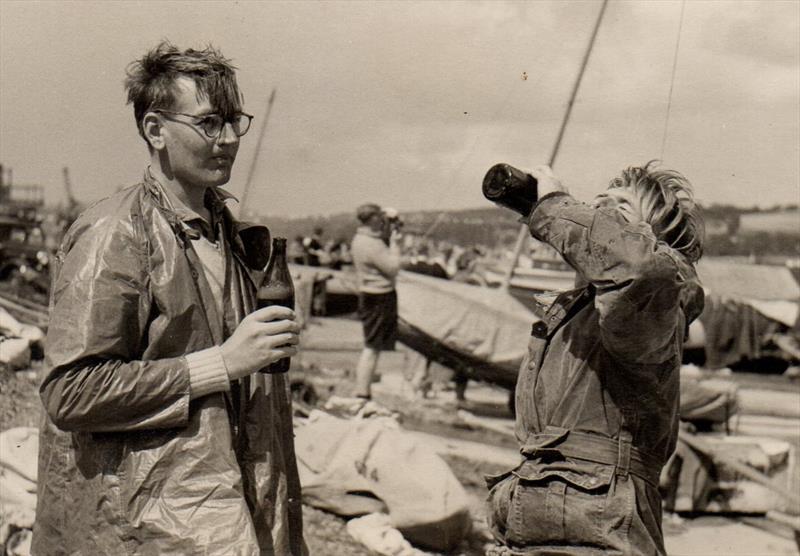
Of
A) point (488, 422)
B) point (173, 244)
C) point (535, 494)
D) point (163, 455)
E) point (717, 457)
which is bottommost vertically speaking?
point (488, 422)

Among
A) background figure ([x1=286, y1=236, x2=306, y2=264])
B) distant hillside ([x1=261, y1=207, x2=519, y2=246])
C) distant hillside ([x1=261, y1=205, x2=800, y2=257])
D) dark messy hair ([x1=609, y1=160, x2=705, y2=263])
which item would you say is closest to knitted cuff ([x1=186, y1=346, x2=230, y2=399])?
dark messy hair ([x1=609, y1=160, x2=705, y2=263])

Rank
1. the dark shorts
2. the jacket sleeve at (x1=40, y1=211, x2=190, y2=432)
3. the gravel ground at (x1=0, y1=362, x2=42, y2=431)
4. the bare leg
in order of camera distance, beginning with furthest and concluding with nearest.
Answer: the dark shorts, the bare leg, the gravel ground at (x1=0, y1=362, x2=42, y2=431), the jacket sleeve at (x1=40, y1=211, x2=190, y2=432)

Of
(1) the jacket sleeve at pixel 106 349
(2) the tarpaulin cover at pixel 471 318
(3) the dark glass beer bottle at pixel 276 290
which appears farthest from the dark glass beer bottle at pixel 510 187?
(2) the tarpaulin cover at pixel 471 318

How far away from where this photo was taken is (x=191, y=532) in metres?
2.07

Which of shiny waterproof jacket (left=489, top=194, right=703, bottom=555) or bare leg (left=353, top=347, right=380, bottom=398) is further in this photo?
bare leg (left=353, top=347, right=380, bottom=398)

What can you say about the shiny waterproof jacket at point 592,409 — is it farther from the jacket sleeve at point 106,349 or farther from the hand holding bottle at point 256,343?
the jacket sleeve at point 106,349

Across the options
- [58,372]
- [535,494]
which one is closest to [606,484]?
[535,494]

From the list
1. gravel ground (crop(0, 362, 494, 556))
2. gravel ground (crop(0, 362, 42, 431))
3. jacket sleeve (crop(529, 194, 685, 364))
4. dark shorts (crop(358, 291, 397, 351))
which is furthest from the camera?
dark shorts (crop(358, 291, 397, 351))

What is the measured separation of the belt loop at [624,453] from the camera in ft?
8.45

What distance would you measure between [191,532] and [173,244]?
2.21 feet

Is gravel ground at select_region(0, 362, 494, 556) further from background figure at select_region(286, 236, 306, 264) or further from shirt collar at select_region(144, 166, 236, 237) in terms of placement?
background figure at select_region(286, 236, 306, 264)

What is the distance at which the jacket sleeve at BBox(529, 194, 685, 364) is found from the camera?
225cm

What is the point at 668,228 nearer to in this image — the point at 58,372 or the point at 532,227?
the point at 532,227

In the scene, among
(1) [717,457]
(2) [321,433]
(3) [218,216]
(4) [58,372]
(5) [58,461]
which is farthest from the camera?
(1) [717,457]
